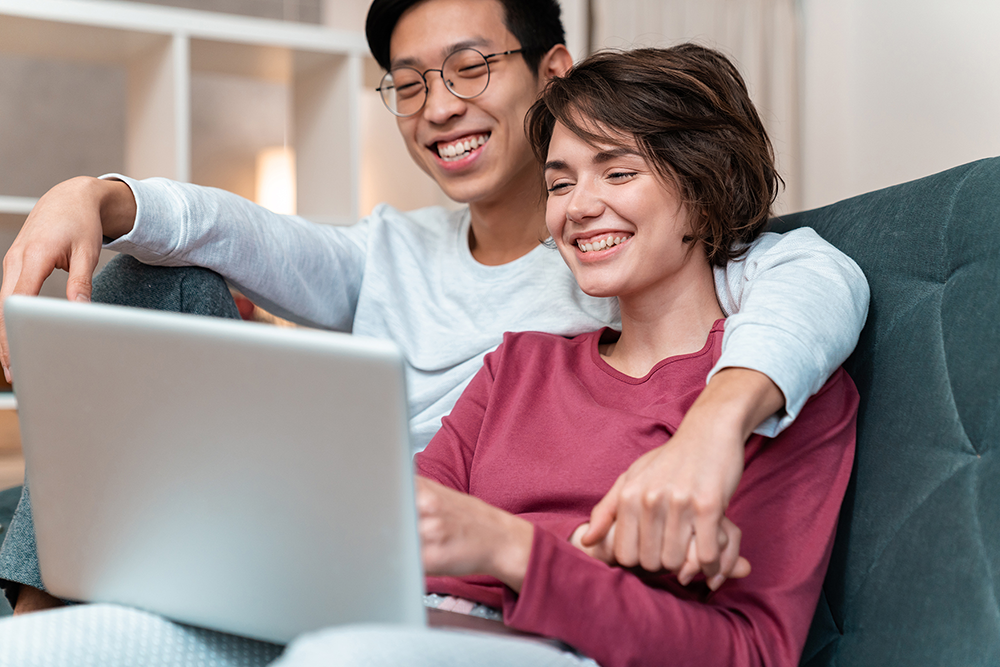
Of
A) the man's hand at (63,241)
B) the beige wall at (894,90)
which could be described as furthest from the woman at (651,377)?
the beige wall at (894,90)

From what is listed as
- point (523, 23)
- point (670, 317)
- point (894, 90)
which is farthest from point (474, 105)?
point (894, 90)

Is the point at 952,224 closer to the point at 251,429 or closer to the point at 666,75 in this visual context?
the point at 666,75

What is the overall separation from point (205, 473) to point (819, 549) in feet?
1.79

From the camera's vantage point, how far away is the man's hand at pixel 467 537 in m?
0.67

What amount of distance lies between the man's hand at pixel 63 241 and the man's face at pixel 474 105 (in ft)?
1.80

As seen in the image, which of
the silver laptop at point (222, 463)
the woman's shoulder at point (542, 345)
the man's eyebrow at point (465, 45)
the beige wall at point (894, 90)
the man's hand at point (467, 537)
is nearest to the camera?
the silver laptop at point (222, 463)

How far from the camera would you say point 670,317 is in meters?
1.05

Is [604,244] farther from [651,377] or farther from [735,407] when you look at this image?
[735,407]

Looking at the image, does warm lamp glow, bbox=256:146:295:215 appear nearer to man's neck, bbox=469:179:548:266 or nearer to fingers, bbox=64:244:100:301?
man's neck, bbox=469:179:548:266

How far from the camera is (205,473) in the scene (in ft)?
2.03

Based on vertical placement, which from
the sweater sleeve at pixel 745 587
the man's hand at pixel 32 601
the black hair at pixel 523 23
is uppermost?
the black hair at pixel 523 23

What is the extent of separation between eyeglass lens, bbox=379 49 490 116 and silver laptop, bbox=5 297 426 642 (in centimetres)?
92

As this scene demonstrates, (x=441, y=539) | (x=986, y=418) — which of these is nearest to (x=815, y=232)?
(x=986, y=418)

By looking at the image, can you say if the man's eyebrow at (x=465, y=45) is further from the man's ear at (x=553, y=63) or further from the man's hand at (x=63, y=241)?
the man's hand at (x=63, y=241)
